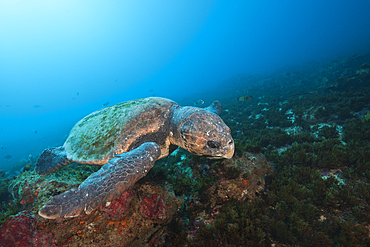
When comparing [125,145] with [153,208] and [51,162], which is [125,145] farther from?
[51,162]

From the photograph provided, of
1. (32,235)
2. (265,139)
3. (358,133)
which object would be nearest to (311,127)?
(358,133)

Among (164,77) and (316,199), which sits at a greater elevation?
(164,77)

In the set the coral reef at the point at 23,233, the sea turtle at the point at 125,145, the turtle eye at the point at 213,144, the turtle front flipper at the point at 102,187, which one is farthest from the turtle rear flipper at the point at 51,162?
the turtle eye at the point at 213,144

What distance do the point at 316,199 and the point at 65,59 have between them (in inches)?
9584

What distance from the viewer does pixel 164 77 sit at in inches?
7042

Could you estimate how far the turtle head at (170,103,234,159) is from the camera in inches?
121

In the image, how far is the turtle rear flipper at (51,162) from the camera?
12.6ft

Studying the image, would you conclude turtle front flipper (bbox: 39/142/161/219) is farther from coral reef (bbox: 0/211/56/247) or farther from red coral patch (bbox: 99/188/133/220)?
coral reef (bbox: 0/211/56/247)

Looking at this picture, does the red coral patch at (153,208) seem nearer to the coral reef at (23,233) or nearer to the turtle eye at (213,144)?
the coral reef at (23,233)

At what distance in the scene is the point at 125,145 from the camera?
3330 millimetres

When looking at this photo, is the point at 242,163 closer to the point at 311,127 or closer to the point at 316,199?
the point at 316,199

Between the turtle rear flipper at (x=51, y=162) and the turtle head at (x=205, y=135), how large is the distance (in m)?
3.55

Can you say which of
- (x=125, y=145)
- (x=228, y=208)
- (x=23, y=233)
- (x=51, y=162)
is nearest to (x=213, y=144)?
(x=228, y=208)

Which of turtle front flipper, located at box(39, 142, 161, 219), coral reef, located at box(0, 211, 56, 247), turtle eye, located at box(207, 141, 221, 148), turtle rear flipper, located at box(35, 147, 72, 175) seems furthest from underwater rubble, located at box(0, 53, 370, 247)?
turtle eye, located at box(207, 141, 221, 148)
